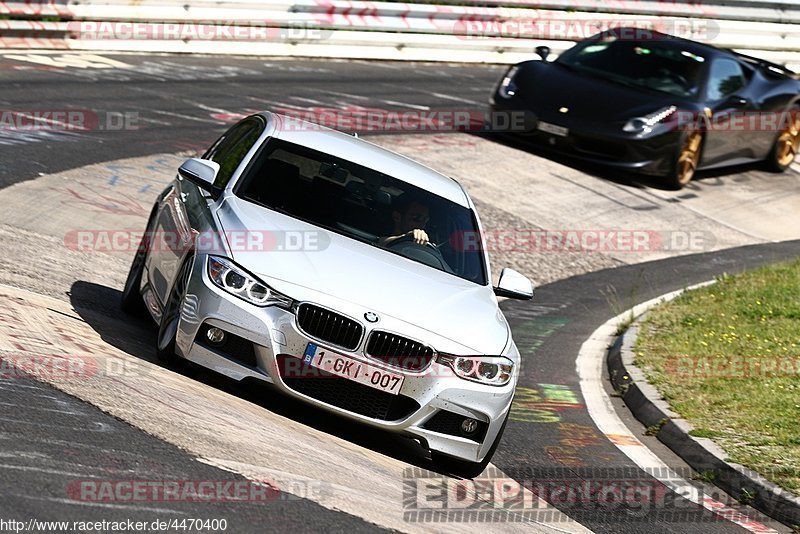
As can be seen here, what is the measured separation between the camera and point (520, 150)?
17172 mm

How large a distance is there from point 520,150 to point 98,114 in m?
5.45

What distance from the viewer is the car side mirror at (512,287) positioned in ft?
26.5

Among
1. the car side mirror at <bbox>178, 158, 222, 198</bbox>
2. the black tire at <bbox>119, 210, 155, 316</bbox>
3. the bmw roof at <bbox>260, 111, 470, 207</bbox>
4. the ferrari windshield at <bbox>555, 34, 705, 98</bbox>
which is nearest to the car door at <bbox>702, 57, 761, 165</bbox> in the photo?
the ferrari windshield at <bbox>555, 34, 705, 98</bbox>

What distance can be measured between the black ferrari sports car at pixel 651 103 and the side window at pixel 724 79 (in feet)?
0.04

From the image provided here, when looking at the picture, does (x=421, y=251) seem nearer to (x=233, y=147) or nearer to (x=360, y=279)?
(x=360, y=279)

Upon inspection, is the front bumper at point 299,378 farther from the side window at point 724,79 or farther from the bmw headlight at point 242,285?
the side window at point 724,79

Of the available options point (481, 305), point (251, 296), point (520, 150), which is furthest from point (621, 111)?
point (251, 296)

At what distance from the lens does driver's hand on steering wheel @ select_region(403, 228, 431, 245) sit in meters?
7.94

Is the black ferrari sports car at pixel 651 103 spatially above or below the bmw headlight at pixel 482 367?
below

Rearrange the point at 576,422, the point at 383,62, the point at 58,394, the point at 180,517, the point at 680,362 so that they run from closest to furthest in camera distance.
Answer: the point at 180,517
the point at 58,394
the point at 576,422
the point at 680,362
the point at 383,62

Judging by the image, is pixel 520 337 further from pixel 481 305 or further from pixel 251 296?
pixel 251 296

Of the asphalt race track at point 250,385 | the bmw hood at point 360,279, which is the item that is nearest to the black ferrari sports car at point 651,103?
the asphalt race track at point 250,385

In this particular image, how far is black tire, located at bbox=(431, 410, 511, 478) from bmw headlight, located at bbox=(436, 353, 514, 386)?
259 mm

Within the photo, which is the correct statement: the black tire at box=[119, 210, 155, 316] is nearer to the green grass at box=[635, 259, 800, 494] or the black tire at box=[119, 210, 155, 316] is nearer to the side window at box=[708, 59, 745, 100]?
the green grass at box=[635, 259, 800, 494]
